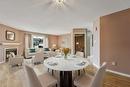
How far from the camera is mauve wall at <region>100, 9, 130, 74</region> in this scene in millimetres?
4164

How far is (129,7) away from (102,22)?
1370 millimetres

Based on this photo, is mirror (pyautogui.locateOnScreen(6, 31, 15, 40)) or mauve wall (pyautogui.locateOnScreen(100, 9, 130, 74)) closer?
mauve wall (pyautogui.locateOnScreen(100, 9, 130, 74))

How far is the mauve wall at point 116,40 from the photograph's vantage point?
416 cm

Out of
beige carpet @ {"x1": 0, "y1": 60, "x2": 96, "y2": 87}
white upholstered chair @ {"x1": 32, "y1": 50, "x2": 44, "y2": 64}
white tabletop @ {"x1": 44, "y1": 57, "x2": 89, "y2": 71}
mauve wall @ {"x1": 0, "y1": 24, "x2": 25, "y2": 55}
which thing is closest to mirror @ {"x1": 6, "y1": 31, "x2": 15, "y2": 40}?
mauve wall @ {"x1": 0, "y1": 24, "x2": 25, "y2": 55}

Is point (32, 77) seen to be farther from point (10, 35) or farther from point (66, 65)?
point (10, 35)

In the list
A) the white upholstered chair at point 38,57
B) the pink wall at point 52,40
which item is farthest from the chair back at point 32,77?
the pink wall at point 52,40

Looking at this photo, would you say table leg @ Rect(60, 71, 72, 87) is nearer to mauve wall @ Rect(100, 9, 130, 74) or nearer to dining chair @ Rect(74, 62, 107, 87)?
dining chair @ Rect(74, 62, 107, 87)

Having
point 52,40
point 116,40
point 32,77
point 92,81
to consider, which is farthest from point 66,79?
point 52,40

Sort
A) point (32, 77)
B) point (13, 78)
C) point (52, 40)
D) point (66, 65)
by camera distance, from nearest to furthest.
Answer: point (32, 77), point (66, 65), point (13, 78), point (52, 40)

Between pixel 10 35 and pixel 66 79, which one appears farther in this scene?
pixel 10 35

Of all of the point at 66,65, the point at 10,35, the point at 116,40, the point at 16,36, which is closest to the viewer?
the point at 66,65

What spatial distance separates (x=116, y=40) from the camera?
452 centimetres

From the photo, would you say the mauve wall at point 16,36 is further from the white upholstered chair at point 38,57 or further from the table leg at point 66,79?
the table leg at point 66,79

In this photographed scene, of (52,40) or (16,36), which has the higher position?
(16,36)
